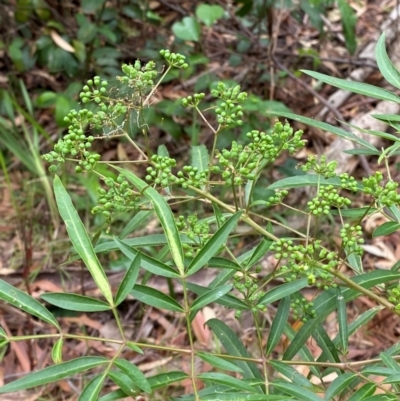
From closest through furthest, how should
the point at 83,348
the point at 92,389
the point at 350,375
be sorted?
the point at 92,389 → the point at 350,375 → the point at 83,348

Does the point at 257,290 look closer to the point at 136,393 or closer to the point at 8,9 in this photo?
the point at 136,393

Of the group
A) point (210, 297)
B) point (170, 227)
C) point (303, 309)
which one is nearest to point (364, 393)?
point (303, 309)

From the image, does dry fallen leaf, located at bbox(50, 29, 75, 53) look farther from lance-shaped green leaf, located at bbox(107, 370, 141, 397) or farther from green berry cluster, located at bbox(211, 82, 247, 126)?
lance-shaped green leaf, located at bbox(107, 370, 141, 397)

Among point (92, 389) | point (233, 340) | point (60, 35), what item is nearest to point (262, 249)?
point (233, 340)

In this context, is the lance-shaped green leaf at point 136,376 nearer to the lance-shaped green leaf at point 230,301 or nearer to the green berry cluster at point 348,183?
the lance-shaped green leaf at point 230,301

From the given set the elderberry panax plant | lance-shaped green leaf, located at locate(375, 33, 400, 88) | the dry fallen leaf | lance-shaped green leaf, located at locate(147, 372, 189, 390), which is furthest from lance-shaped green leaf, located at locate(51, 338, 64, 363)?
the dry fallen leaf
